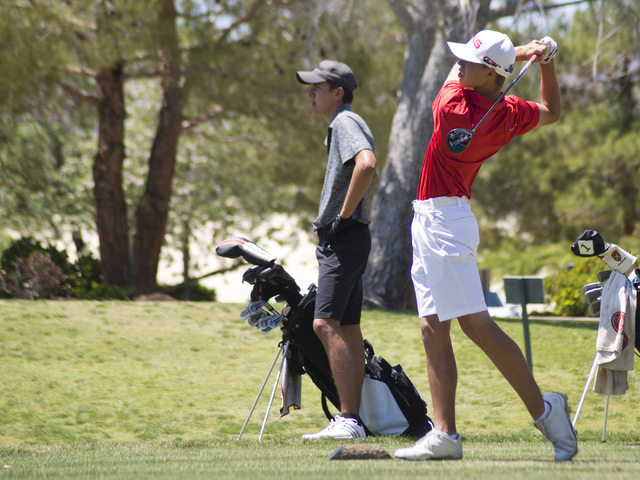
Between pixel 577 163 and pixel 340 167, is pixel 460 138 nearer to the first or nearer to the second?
pixel 340 167

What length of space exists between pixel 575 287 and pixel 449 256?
7812 millimetres

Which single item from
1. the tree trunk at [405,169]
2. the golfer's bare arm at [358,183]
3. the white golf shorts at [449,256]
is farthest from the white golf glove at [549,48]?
the tree trunk at [405,169]

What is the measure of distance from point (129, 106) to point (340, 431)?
1788 centimetres

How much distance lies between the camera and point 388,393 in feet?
13.2

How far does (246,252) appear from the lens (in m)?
3.92

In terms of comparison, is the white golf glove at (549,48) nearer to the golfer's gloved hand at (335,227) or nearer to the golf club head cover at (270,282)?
the golfer's gloved hand at (335,227)

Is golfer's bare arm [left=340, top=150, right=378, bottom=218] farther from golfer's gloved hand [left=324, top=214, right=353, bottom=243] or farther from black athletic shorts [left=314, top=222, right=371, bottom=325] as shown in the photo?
black athletic shorts [left=314, top=222, right=371, bottom=325]

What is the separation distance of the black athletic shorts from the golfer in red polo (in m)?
0.63

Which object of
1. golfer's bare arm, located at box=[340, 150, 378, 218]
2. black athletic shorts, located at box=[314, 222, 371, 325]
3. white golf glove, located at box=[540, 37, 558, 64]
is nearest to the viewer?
white golf glove, located at box=[540, 37, 558, 64]

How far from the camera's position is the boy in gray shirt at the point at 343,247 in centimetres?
358

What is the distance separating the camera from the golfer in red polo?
9.30 ft

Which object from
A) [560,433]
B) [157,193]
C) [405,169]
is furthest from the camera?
[157,193]

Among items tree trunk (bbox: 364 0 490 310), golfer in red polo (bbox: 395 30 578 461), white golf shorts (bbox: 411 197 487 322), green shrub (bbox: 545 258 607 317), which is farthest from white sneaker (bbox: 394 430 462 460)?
green shrub (bbox: 545 258 607 317)

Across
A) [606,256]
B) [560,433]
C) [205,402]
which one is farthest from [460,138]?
[205,402]
